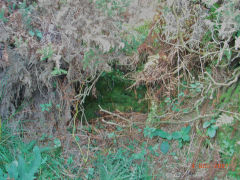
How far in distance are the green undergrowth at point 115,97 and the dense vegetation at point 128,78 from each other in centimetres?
19

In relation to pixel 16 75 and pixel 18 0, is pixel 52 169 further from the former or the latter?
pixel 18 0

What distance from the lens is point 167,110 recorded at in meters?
2.58

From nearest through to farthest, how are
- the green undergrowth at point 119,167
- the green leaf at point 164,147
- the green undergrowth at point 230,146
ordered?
the green undergrowth at point 230,146
the green undergrowth at point 119,167
the green leaf at point 164,147

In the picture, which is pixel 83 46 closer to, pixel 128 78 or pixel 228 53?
pixel 128 78

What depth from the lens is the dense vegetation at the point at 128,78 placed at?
6.70 ft

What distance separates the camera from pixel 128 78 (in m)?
2.76

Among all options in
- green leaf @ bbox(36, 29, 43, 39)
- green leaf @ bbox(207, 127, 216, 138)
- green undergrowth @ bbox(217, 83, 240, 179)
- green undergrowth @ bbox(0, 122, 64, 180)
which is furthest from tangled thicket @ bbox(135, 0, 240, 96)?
green undergrowth @ bbox(0, 122, 64, 180)

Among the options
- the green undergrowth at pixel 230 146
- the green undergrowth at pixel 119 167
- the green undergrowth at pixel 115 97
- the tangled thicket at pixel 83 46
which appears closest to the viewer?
the green undergrowth at pixel 230 146

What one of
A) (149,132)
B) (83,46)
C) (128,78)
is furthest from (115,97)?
(83,46)

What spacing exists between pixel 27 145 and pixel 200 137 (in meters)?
1.76

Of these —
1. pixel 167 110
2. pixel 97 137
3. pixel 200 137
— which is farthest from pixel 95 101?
pixel 200 137

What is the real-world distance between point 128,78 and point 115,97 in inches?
14.3

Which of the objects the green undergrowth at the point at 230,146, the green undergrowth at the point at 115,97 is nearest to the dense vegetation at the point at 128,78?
the green undergrowth at the point at 230,146

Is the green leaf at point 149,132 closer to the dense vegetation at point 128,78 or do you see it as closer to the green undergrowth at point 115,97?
the dense vegetation at point 128,78
